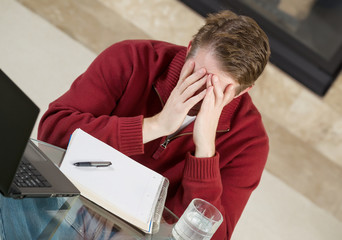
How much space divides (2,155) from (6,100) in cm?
10

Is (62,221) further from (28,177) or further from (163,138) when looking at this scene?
(163,138)

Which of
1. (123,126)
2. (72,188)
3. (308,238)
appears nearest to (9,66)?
(123,126)

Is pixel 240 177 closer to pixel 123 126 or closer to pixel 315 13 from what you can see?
pixel 123 126

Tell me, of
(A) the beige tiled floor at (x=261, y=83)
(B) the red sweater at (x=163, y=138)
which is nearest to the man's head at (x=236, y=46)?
(B) the red sweater at (x=163, y=138)

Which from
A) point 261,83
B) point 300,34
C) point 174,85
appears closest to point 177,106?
point 174,85

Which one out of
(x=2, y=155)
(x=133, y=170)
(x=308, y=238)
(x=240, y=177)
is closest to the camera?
(x=2, y=155)

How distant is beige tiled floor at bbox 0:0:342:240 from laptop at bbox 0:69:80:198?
57.1 inches

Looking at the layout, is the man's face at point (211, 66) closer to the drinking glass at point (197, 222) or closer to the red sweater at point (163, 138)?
the red sweater at point (163, 138)

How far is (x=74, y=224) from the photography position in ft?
3.10

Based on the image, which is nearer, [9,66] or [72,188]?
[72,188]

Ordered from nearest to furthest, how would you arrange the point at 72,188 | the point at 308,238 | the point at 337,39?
the point at 72,188, the point at 308,238, the point at 337,39

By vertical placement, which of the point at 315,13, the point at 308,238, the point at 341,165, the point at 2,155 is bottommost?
the point at 308,238

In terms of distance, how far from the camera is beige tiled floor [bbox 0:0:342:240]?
233cm

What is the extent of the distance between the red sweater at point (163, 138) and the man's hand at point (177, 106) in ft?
0.12
